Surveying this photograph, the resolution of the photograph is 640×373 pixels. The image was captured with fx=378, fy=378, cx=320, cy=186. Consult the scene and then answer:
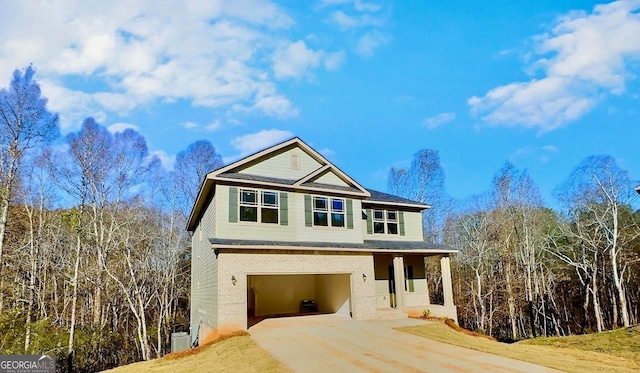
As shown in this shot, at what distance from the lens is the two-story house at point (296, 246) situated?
13406 millimetres

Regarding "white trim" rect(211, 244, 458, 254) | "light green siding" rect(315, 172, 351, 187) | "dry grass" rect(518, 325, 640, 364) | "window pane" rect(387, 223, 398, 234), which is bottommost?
"dry grass" rect(518, 325, 640, 364)

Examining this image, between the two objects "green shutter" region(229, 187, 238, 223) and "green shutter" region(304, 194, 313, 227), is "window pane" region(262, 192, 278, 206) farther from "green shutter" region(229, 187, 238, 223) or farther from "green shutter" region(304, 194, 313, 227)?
"green shutter" region(304, 194, 313, 227)

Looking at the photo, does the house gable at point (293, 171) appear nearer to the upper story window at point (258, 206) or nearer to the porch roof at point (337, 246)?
the upper story window at point (258, 206)

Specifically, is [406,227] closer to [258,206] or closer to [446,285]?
[446,285]

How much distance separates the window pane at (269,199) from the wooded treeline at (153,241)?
10.7 m

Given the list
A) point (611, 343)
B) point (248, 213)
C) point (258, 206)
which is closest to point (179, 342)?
point (248, 213)

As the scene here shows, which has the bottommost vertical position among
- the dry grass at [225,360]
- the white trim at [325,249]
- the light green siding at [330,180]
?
the dry grass at [225,360]

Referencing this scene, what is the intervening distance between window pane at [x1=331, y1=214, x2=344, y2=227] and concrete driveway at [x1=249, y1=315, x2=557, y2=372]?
397cm

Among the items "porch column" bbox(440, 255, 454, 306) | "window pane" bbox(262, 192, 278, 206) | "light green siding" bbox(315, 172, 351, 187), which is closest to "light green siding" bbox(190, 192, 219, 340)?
"window pane" bbox(262, 192, 278, 206)

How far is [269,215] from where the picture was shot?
575 inches

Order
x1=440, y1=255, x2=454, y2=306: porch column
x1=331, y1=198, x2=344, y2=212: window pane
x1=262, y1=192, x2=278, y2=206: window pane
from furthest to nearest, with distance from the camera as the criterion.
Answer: x1=440, y1=255, x2=454, y2=306: porch column, x1=331, y1=198, x2=344, y2=212: window pane, x1=262, y1=192, x2=278, y2=206: window pane

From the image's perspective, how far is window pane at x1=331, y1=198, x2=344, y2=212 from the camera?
1612 cm

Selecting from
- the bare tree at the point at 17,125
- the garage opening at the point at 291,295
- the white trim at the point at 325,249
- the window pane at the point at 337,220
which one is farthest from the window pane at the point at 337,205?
the bare tree at the point at 17,125

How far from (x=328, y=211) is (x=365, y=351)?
723cm
